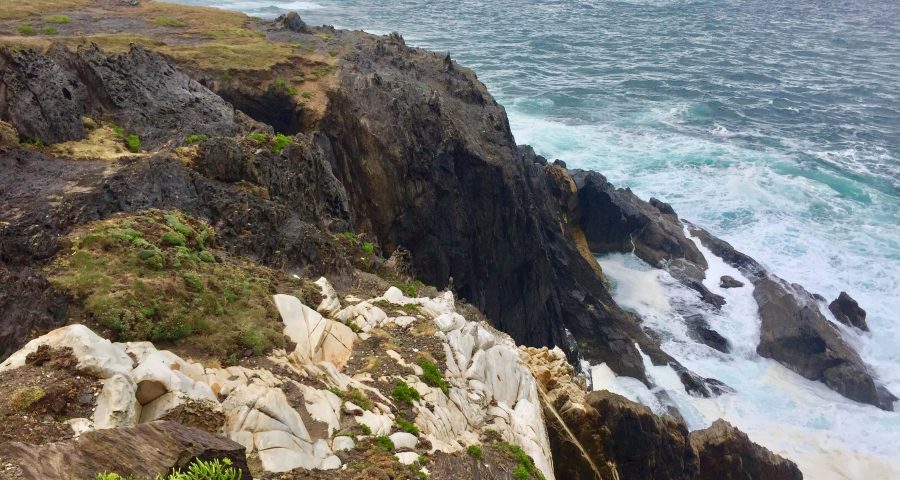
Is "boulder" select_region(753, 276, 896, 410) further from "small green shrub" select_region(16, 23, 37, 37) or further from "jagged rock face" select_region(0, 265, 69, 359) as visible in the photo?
"small green shrub" select_region(16, 23, 37, 37)

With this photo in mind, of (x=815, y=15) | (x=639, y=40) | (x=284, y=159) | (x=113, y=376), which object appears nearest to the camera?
(x=113, y=376)

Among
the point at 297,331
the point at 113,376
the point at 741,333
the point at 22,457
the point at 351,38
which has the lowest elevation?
the point at 741,333

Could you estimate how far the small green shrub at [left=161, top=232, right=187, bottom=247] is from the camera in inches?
567

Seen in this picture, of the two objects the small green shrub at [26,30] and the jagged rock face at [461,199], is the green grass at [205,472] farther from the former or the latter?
the small green shrub at [26,30]

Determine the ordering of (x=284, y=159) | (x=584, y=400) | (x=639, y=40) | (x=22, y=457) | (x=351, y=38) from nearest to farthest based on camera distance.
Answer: (x=22, y=457)
(x=584, y=400)
(x=284, y=159)
(x=351, y=38)
(x=639, y=40)

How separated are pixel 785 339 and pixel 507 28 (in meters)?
67.4

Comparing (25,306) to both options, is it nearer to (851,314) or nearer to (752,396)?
(752,396)

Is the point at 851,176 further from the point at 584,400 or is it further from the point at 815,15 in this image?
the point at 815,15

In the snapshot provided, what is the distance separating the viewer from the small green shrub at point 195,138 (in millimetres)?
19891

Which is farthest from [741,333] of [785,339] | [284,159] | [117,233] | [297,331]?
[117,233]

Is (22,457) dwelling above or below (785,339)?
above

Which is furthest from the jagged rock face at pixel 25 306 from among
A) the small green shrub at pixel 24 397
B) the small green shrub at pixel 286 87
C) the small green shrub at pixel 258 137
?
the small green shrub at pixel 286 87

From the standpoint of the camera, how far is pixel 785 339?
3694 centimetres

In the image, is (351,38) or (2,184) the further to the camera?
(351,38)
